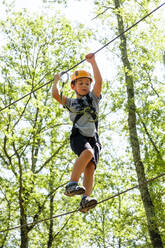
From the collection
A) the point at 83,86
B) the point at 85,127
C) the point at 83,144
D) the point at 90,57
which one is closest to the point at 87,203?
the point at 83,144

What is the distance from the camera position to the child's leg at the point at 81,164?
3414mm

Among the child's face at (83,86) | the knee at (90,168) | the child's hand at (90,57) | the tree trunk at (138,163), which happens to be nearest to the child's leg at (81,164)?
the knee at (90,168)

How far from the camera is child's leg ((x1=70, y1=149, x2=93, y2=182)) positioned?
3.41 meters

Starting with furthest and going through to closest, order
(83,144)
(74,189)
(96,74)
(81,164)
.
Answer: (96,74), (83,144), (81,164), (74,189)

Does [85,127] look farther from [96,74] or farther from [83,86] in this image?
[96,74]

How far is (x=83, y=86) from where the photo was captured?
388 centimetres

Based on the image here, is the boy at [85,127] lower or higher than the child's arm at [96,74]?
lower

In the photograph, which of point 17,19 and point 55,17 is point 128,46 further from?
point 17,19

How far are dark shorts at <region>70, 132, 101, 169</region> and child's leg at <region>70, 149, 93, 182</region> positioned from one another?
0.09 metres

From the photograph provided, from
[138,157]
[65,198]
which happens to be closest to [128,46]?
[138,157]

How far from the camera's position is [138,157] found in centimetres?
965

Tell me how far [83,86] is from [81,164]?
98cm

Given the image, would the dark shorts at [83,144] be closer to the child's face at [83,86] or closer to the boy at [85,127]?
the boy at [85,127]

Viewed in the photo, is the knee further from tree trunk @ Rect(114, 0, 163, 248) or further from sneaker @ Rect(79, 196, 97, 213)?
tree trunk @ Rect(114, 0, 163, 248)
